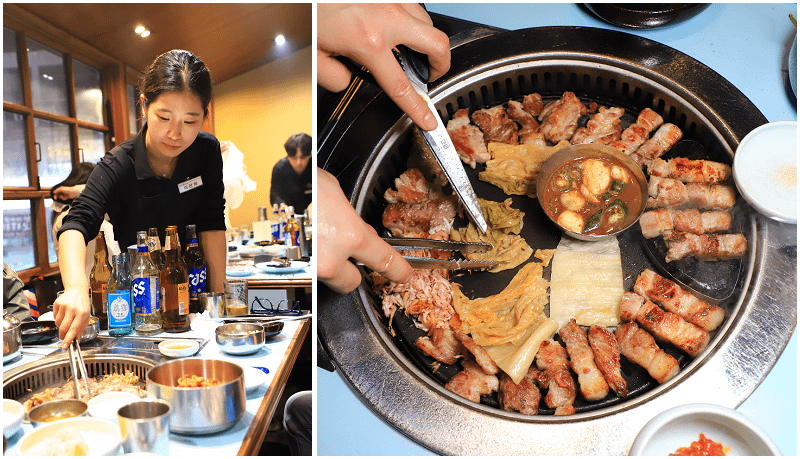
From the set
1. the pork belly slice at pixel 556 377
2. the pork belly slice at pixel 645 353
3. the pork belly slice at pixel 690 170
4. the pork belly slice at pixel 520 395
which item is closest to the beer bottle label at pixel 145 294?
the pork belly slice at pixel 520 395

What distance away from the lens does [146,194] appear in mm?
1823

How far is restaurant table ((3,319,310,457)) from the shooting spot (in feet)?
4.40

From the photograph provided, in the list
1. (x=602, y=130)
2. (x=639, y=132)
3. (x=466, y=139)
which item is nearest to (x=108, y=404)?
(x=466, y=139)

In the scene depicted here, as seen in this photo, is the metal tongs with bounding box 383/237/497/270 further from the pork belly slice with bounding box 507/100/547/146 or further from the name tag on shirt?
the name tag on shirt

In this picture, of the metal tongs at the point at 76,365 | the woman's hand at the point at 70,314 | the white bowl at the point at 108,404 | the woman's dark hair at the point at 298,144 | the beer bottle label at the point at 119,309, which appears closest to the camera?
the white bowl at the point at 108,404

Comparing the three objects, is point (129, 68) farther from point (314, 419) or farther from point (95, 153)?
point (314, 419)

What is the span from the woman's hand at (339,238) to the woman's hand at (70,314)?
866 millimetres

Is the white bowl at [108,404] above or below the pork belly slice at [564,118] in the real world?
below

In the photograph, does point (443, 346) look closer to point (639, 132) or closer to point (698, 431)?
point (698, 431)

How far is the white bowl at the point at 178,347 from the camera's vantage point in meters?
1.71

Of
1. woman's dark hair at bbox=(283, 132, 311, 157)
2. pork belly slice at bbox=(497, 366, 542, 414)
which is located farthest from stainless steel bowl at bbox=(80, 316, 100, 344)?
pork belly slice at bbox=(497, 366, 542, 414)

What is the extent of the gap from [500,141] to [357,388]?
1.37 metres

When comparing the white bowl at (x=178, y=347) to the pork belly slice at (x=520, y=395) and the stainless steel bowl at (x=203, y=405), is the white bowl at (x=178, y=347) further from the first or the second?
the pork belly slice at (x=520, y=395)

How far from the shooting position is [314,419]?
6.06ft
